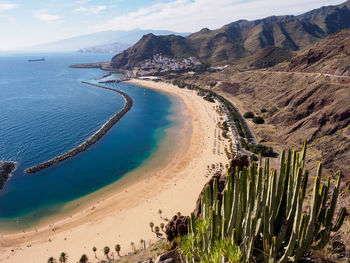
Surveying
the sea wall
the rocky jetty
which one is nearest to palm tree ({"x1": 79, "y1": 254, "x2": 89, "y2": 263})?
the rocky jetty

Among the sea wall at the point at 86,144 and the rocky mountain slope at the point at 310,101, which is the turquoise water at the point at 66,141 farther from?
the rocky mountain slope at the point at 310,101

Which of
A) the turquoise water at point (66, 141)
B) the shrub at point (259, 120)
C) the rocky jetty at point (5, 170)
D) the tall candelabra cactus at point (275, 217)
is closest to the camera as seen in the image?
the tall candelabra cactus at point (275, 217)

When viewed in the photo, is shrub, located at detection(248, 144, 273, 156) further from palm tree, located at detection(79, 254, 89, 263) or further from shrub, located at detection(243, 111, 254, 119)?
palm tree, located at detection(79, 254, 89, 263)

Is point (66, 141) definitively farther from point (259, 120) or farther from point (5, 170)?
point (259, 120)

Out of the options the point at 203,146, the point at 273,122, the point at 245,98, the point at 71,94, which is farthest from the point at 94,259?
the point at 71,94

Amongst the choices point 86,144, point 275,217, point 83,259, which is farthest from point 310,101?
point 86,144

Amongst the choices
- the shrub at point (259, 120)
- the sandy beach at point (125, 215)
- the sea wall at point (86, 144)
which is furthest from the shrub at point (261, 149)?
the sea wall at point (86, 144)
